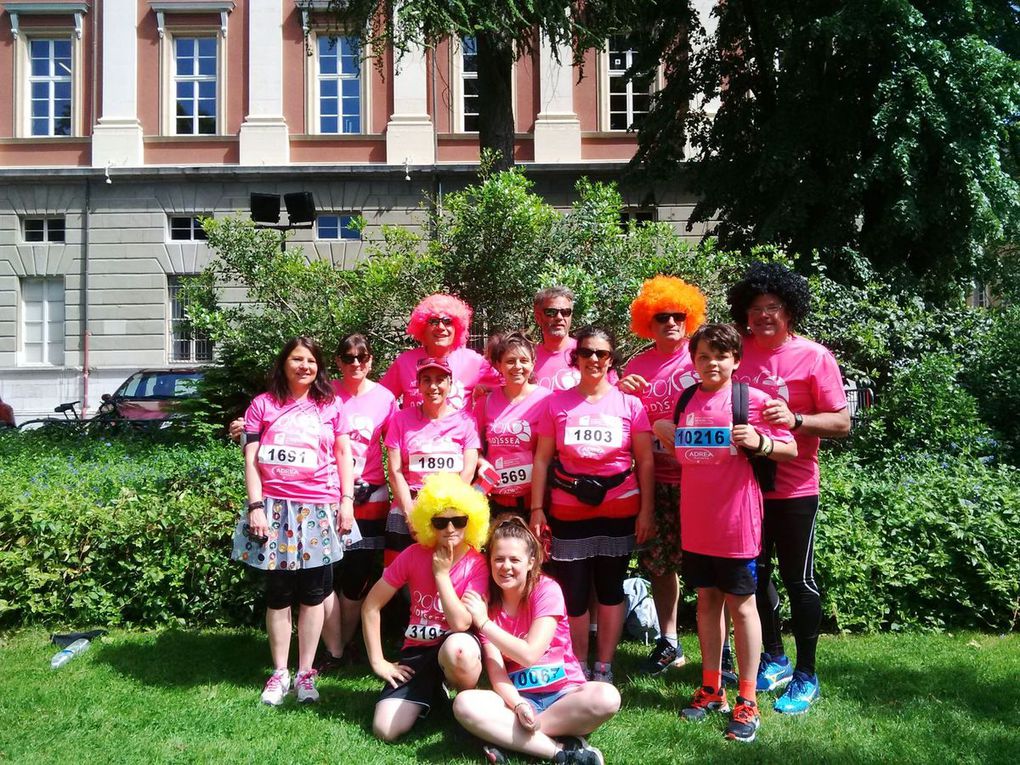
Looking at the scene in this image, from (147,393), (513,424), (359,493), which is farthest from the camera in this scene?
(147,393)

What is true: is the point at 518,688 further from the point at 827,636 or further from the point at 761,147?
the point at 761,147

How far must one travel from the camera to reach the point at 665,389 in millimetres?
4359

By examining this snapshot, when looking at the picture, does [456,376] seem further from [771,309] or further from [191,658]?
[191,658]

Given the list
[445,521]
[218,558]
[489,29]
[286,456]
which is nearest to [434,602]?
[445,521]

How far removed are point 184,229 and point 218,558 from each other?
63.9ft

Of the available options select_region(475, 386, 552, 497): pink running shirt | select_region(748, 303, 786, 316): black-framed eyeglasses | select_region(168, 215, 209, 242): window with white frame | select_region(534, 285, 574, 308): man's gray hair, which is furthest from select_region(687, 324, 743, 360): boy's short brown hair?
select_region(168, 215, 209, 242): window with white frame

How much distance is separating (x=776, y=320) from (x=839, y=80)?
33.8 ft

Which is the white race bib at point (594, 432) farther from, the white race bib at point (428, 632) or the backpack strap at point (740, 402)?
the white race bib at point (428, 632)

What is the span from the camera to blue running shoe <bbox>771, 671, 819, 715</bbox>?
12.8 ft

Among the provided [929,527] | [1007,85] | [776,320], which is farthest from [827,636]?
[1007,85]

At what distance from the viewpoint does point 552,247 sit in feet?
26.0

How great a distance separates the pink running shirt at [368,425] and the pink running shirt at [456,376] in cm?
14

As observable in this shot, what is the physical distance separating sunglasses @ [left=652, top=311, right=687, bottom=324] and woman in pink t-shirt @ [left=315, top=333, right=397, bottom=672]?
1.55 meters

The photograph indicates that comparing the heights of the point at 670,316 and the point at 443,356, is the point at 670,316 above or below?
above
